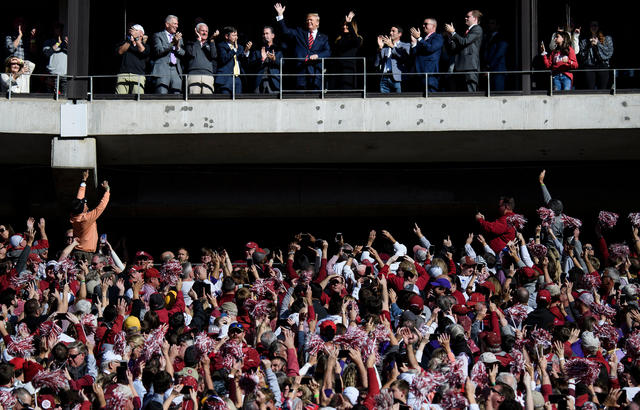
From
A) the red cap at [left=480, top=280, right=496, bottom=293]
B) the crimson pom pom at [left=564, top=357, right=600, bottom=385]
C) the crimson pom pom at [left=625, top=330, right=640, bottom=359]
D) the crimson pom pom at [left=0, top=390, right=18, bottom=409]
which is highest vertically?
the red cap at [left=480, top=280, right=496, bottom=293]

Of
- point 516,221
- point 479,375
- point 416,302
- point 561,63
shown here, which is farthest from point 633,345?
point 561,63

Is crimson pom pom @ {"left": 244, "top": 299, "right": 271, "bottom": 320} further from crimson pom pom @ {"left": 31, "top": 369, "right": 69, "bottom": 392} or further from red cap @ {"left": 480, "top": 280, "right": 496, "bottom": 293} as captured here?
red cap @ {"left": 480, "top": 280, "right": 496, "bottom": 293}

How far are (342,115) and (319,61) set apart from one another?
111 cm

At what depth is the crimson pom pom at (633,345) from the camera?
13.3 m

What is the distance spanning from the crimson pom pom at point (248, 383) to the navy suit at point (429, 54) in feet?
29.2

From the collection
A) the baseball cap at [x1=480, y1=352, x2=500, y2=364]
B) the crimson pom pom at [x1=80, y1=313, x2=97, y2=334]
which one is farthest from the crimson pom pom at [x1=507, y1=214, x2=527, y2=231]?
the crimson pom pom at [x1=80, y1=313, x2=97, y2=334]

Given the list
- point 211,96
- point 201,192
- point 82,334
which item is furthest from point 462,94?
point 82,334

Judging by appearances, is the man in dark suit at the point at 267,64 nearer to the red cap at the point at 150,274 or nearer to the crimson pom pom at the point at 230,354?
the red cap at the point at 150,274

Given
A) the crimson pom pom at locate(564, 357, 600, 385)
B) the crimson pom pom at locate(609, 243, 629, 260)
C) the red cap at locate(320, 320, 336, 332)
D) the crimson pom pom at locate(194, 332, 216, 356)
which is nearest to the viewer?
the crimson pom pom at locate(564, 357, 600, 385)

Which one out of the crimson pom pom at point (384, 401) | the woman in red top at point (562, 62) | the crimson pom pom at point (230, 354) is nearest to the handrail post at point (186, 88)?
the woman in red top at point (562, 62)

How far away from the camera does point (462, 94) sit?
19.8 metres

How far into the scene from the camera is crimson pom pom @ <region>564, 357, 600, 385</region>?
40.4 feet

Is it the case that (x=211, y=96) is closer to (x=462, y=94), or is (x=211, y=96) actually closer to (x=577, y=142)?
(x=462, y=94)

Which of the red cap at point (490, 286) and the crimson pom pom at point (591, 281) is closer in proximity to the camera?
the red cap at point (490, 286)
